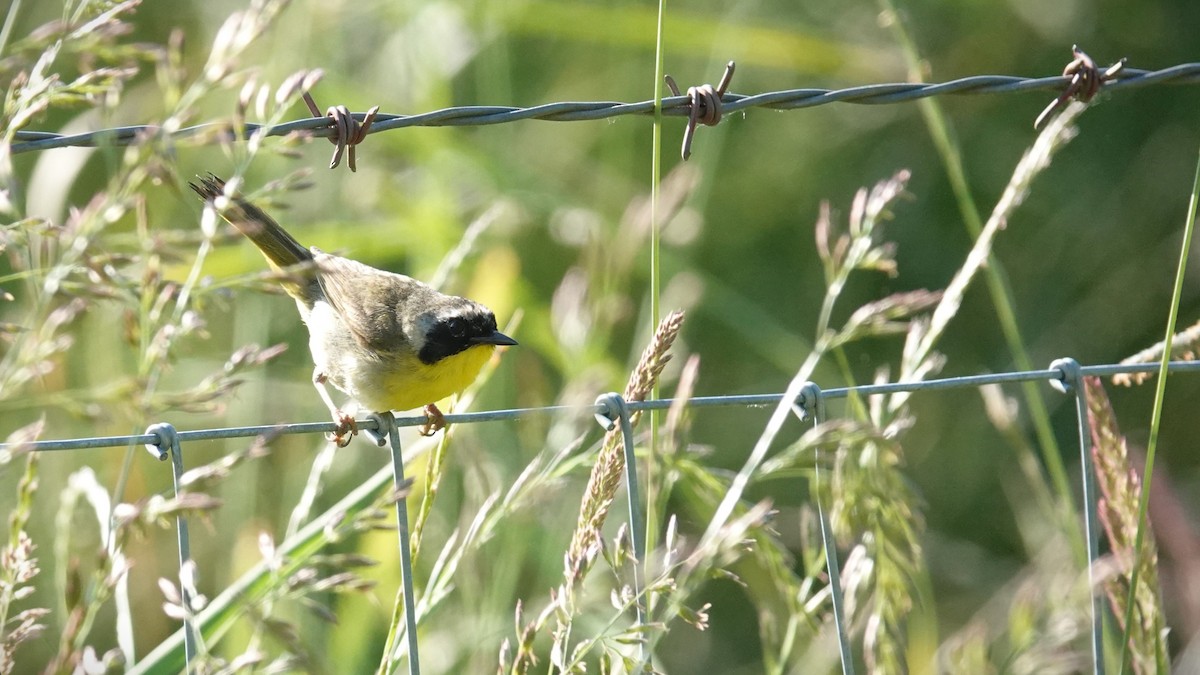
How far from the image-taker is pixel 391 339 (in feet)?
11.6

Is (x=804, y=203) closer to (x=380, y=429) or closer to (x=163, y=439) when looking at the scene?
(x=380, y=429)

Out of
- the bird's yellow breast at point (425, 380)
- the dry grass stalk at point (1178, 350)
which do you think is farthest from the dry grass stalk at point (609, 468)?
the bird's yellow breast at point (425, 380)

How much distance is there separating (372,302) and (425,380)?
1.40 feet

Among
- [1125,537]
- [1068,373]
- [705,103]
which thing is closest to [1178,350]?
[1068,373]

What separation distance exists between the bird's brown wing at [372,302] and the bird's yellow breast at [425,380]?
0.09 meters

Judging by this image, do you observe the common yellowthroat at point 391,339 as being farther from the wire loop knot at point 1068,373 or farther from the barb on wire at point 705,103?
the wire loop knot at point 1068,373

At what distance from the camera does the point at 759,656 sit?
573 centimetres

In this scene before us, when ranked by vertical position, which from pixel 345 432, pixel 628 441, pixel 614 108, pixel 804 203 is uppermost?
pixel 804 203

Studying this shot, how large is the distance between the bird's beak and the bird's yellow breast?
1.5 inches

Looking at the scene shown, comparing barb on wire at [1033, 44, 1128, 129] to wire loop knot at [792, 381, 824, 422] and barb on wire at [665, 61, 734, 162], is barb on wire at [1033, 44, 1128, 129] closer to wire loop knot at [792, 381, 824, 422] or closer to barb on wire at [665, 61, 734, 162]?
barb on wire at [665, 61, 734, 162]

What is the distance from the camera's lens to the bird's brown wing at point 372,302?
3.53 m

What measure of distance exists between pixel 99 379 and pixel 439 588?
9.77 feet

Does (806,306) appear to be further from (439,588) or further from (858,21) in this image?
(439,588)

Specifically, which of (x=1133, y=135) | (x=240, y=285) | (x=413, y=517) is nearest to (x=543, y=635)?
(x=413, y=517)
